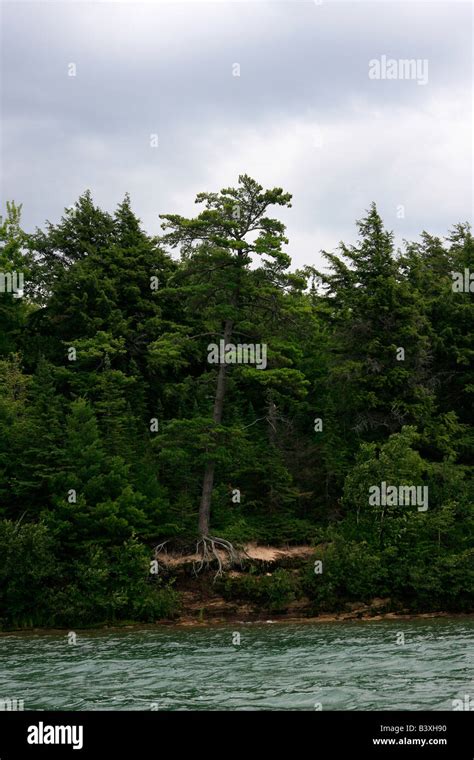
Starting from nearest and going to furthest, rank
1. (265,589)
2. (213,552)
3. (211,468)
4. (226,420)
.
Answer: (265,589)
(213,552)
(211,468)
(226,420)

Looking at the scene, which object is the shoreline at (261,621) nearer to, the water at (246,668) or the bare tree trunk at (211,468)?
the water at (246,668)

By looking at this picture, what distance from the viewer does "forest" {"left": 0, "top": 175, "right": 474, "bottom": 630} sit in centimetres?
3406

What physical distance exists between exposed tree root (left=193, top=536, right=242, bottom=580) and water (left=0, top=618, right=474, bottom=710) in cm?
467

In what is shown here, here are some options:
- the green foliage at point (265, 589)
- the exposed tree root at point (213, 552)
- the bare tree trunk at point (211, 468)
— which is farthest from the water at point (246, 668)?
the bare tree trunk at point (211, 468)

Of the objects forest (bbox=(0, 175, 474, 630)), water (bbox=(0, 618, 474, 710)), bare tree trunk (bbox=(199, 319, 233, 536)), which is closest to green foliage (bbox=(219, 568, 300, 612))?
forest (bbox=(0, 175, 474, 630))

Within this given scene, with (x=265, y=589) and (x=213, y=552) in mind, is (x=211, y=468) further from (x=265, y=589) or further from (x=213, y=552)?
(x=265, y=589)

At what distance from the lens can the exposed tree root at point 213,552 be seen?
3594 cm

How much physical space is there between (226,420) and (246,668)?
20210mm

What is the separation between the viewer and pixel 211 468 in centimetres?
3803

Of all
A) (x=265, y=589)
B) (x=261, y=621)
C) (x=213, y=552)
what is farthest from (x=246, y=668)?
(x=213, y=552)

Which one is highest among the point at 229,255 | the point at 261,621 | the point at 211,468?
the point at 229,255

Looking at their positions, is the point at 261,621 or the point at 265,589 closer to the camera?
the point at 261,621

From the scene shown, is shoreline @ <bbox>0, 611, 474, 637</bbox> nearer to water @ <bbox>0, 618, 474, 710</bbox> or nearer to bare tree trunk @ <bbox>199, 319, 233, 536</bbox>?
water @ <bbox>0, 618, 474, 710</bbox>
